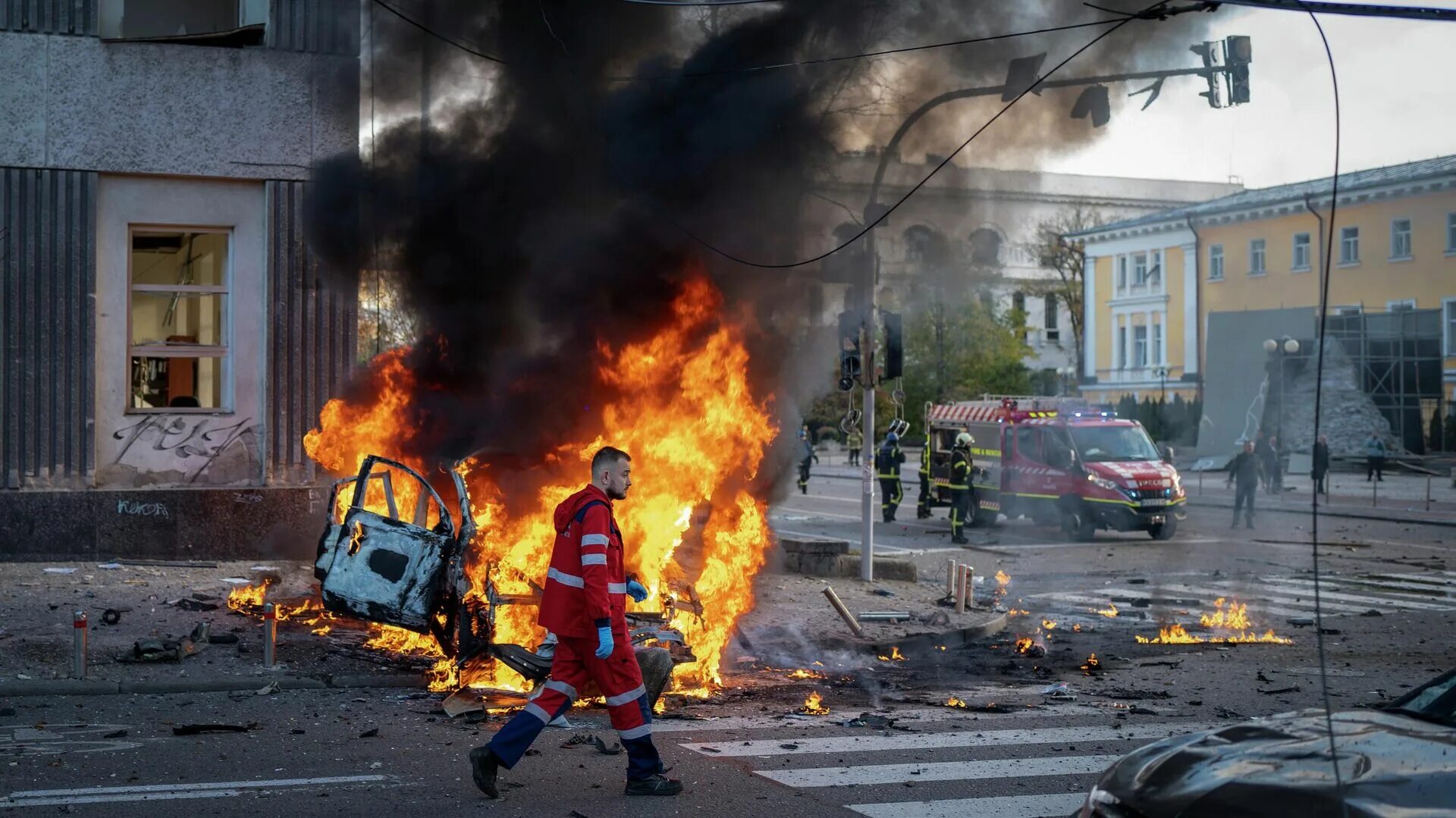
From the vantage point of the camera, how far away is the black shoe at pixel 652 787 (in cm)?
609

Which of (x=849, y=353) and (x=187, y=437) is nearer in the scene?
(x=187, y=437)

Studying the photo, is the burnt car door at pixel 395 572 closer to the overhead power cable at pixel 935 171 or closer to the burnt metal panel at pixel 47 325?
the overhead power cable at pixel 935 171

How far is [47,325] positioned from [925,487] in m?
17.2

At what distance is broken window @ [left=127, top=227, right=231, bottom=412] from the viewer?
1402 centimetres

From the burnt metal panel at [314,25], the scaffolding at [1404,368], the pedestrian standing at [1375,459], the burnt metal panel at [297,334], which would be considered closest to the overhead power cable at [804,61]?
the burnt metal panel at [314,25]

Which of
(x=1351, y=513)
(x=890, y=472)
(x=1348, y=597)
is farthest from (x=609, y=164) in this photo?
(x=1351, y=513)

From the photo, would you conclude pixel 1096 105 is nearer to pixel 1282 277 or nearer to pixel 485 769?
pixel 485 769

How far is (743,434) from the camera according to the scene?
11.2 m

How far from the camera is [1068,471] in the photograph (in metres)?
22.2

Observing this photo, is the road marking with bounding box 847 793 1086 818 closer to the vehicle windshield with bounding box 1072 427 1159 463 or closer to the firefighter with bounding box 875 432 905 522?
the vehicle windshield with bounding box 1072 427 1159 463

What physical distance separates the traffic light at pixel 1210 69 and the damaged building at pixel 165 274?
8.55 metres

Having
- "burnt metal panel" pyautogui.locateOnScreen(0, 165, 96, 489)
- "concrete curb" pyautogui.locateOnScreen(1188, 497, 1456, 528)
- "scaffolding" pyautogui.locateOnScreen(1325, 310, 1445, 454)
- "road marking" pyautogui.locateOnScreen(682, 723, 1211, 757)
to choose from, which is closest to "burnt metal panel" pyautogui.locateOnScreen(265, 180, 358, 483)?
"burnt metal panel" pyautogui.locateOnScreen(0, 165, 96, 489)

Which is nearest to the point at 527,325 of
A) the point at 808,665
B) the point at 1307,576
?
the point at 808,665

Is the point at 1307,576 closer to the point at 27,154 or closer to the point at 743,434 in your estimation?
the point at 743,434
